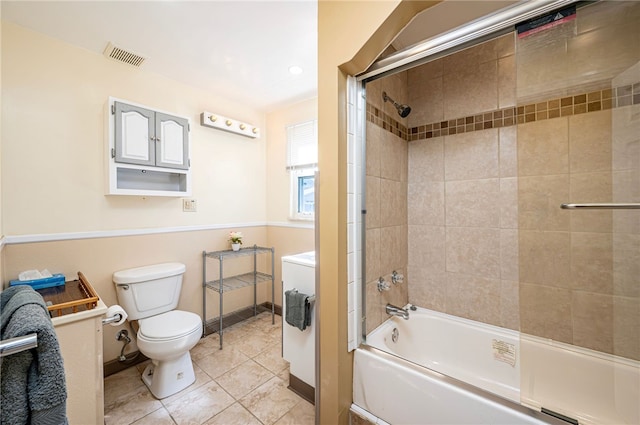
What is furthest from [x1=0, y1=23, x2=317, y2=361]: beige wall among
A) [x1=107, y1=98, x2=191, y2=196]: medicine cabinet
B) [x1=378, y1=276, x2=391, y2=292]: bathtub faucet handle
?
[x1=378, y1=276, x2=391, y2=292]: bathtub faucet handle

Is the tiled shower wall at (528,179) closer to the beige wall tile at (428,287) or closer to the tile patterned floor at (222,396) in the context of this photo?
the beige wall tile at (428,287)

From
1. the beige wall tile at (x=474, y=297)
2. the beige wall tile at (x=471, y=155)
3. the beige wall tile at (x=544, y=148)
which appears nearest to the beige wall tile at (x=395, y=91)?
the beige wall tile at (x=471, y=155)

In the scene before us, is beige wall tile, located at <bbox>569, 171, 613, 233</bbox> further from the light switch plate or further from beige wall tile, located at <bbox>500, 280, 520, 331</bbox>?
the light switch plate

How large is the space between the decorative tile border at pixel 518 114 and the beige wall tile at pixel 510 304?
99 centimetres

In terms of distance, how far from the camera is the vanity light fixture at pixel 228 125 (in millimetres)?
2422

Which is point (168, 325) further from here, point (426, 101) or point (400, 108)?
point (426, 101)

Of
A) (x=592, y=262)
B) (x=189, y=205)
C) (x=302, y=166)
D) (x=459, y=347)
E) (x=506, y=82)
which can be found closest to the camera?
(x=592, y=262)

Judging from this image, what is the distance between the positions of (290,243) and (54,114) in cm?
203

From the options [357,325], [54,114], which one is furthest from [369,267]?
[54,114]

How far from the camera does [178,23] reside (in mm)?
1583

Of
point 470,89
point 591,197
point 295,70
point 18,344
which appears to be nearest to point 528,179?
point 591,197

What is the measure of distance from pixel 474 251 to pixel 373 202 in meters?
0.82

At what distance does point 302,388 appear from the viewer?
170 cm

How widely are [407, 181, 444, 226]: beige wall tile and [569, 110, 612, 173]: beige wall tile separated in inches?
27.3
